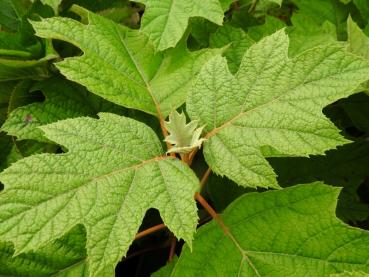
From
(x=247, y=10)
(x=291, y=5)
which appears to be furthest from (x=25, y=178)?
(x=291, y=5)

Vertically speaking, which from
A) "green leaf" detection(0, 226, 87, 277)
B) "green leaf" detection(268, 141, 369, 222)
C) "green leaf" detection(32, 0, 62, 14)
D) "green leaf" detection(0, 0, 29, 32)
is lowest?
"green leaf" detection(268, 141, 369, 222)

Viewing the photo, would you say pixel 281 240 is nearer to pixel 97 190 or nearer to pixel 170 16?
pixel 97 190

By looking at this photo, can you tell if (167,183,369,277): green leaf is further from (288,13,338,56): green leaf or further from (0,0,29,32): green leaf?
(0,0,29,32): green leaf

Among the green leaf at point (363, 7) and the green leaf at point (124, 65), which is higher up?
the green leaf at point (124, 65)

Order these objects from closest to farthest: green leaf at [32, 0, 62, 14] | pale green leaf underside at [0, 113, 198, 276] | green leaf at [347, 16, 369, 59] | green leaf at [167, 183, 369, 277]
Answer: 1. pale green leaf underside at [0, 113, 198, 276]
2. green leaf at [167, 183, 369, 277]
3. green leaf at [347, 16, 369, 59]
4. green leaf at [32, 0, 62, 14]

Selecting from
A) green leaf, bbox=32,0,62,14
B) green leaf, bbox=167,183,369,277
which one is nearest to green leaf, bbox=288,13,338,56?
green leaf, bbox=167,183,369,277

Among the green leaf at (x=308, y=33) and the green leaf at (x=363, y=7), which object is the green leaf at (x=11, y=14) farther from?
the green leaf at (x=363, y=7)

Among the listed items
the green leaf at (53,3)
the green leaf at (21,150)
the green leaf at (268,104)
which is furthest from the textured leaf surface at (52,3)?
the green leaf at (268,104)

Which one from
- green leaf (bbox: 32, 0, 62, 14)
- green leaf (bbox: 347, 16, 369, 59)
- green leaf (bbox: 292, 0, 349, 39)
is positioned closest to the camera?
green leaf (bbox: 347, 16, 369, 59)

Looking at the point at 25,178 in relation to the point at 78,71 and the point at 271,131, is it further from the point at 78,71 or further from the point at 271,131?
the point at 271,131
